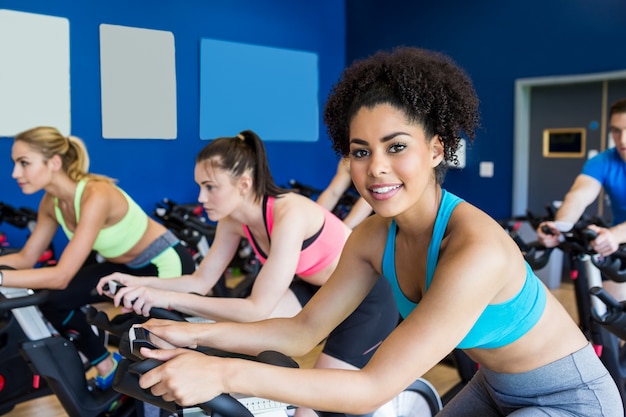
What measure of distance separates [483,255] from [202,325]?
0.68 meters

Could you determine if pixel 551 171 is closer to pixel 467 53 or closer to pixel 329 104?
pixel 467 53

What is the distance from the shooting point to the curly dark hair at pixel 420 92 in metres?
1.22

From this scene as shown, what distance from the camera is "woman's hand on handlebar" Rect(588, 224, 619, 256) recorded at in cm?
249

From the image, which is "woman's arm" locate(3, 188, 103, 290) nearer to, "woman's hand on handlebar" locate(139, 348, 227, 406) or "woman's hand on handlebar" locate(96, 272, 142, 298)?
"woman's hand on handlebar" locate(96, 272, 142, 298)

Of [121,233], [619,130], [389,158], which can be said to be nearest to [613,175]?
[619,130]

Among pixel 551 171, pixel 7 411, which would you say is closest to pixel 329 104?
pixel 7 411

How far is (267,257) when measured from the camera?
2236 mm

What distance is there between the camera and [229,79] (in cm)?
591

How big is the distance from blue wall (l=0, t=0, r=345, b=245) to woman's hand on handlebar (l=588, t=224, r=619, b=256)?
12.8 feet

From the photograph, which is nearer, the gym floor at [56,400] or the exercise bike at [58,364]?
the exercise bike at [58,364]

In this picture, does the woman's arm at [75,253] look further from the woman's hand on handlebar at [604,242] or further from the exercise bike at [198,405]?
the woman's hand on handlebar at [604,242]

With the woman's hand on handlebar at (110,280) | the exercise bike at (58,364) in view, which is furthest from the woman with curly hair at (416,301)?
the exercise bike at (58,364)

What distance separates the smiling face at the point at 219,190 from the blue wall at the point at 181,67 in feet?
9.77

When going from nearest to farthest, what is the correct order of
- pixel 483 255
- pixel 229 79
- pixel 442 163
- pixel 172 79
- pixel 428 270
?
pixel 483 255 < pixel 428 270 < pixel 442 163 < pixel 172 79 < pixel 229 79
